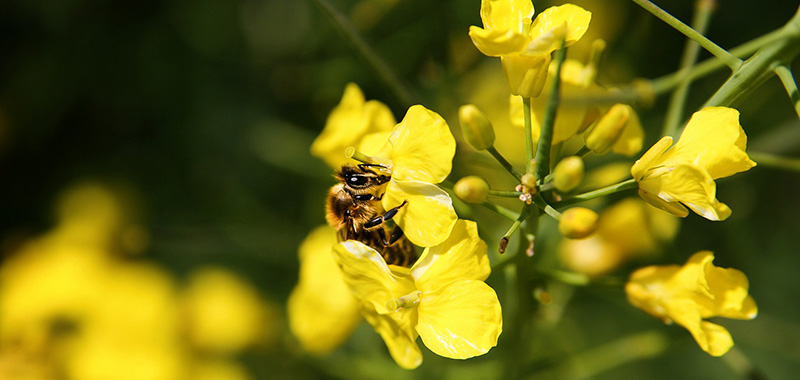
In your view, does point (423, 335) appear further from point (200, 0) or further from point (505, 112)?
point (200, 0)

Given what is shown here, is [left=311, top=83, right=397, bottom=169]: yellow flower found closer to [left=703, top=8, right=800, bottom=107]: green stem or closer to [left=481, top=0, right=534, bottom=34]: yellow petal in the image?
[left=481, top=0, right=534, bottom=34]: yellow petal

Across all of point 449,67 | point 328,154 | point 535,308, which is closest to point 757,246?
point 449,67

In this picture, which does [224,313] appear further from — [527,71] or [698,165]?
[698,165]

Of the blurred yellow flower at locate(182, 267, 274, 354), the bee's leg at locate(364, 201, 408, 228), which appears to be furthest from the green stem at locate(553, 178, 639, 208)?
the blurred yellow flower at locate(182, 267, 274, 354)

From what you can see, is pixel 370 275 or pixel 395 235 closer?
pixel 370 275

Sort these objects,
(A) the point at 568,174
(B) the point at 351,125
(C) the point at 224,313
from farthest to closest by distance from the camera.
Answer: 1. (C) the point at 224,313
2. (B) the point at 351,125
3. (A) the point at 568,174

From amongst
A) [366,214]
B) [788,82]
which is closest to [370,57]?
[366,214]
